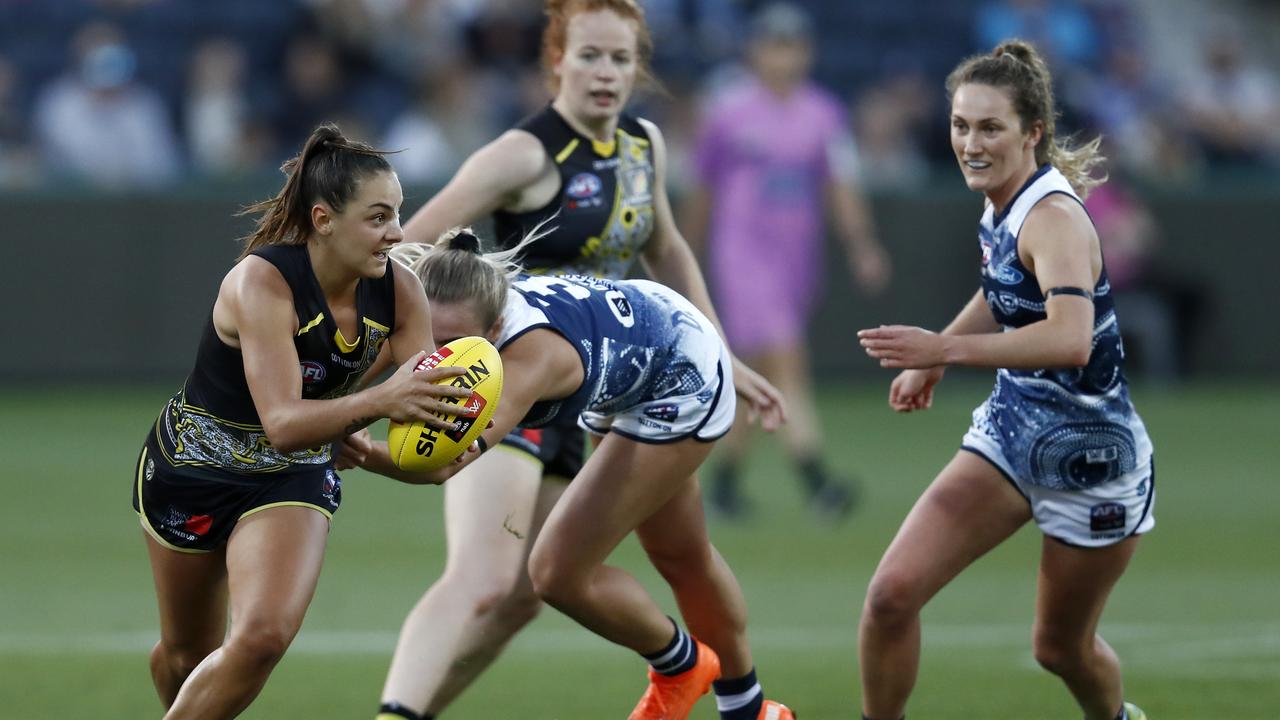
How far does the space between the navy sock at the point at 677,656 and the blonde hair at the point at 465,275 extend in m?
1.25

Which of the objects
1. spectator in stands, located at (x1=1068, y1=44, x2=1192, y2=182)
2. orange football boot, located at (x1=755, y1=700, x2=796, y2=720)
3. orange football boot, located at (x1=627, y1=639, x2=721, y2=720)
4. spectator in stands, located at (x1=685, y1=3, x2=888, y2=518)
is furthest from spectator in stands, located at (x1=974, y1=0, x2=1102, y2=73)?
orange football boot, located at (x1=627, y1=639, x2=721, y2=720)

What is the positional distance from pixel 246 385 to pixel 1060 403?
239cm

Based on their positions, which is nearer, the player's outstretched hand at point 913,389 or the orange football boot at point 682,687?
the orange football boot at point 682,687

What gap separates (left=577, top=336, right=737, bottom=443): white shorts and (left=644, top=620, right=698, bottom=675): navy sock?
0.62m

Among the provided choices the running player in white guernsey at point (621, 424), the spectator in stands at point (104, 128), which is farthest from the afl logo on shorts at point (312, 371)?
the spectator in stands at point (104, 128)

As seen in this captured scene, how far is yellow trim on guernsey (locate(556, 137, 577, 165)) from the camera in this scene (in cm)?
622

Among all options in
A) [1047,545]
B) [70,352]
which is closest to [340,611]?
[1047,545]

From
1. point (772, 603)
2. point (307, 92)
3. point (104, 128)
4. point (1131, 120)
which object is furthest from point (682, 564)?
point (1131, 120)

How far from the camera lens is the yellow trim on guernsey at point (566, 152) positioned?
20.4 feet

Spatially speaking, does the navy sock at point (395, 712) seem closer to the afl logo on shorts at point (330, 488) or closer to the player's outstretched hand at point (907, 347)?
the afl logo on shorts at point (330, 488)

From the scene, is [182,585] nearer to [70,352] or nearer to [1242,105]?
[70,352]

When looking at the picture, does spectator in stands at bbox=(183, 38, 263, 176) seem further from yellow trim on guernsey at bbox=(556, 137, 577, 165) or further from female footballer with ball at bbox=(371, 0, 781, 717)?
yellow trim on guernsey at bbox=(556, 137, 577, 165)

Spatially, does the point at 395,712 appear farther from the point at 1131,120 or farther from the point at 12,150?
the point at 1131,120

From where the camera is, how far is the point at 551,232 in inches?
241
